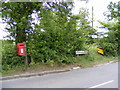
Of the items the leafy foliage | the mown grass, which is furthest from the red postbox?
the mown grass

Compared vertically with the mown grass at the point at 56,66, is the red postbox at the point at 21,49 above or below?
above

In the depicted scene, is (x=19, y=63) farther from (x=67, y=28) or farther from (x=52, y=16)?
(x=67, y=28)

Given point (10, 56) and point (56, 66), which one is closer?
point (10, 56)

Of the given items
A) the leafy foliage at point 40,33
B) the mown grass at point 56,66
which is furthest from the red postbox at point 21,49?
the mown grass at point 56,66

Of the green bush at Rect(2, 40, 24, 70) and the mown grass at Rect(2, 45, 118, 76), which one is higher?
the green bush at Rect(2, 40, 24, 70)

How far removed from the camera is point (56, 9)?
7.45m

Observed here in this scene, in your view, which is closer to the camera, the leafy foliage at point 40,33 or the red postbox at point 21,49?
the red postbox at point 21,49

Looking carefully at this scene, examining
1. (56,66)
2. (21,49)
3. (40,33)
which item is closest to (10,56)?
(21,49)

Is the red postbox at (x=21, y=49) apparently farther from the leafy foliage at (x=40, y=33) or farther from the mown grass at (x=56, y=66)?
the mown grass at (x=56, y=66)

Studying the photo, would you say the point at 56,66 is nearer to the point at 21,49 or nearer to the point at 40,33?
the point at 40,33

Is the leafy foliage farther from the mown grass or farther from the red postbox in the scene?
the red postbox

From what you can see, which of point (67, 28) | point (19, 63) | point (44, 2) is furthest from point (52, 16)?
point (19, 63)

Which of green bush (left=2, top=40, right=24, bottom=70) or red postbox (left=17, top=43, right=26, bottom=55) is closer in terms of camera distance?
red postbox (left=17, top=43, right=26, bottom=55)

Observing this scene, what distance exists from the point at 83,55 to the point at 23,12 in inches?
191
